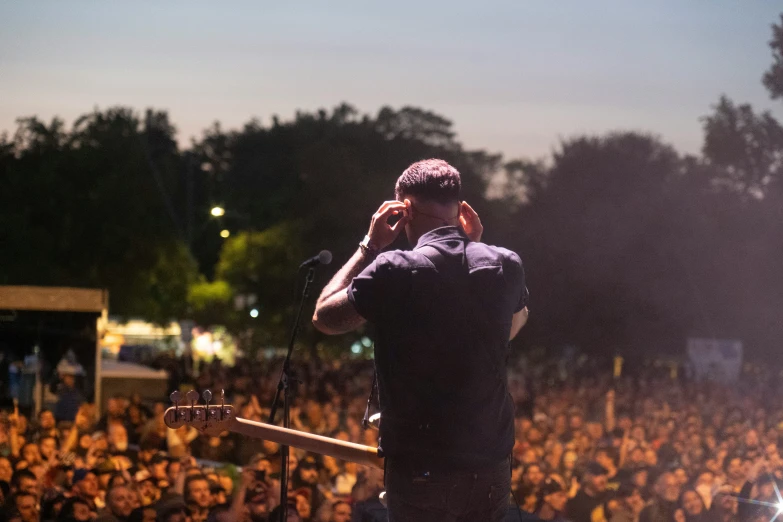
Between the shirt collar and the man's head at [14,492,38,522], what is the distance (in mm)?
4984

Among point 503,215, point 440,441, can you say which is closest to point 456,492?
point 440,441

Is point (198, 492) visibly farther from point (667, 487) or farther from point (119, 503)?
point (667, 487)

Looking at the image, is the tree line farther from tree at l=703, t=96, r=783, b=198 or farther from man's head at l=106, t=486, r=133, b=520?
man's head at l=106, t=486, r=133, b=520

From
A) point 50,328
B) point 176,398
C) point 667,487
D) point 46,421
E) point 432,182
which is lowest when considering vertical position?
point 667,487

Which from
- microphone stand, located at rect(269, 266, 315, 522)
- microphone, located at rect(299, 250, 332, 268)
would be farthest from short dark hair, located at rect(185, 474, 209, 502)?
microphone, located at rect(299, 250, 332, 268)

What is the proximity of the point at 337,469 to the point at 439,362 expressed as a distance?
19.5ft

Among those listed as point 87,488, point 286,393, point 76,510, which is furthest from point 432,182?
point 87,488

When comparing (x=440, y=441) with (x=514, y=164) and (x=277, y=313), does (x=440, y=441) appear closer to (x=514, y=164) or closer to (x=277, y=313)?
(x=277, y=313)

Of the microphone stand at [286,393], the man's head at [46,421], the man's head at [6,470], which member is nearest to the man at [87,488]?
the man's head at [6,470]

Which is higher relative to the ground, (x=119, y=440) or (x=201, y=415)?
(x=201, y=415)

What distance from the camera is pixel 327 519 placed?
21.1 ft

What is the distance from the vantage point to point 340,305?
2502mm

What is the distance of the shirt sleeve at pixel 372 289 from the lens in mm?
2428

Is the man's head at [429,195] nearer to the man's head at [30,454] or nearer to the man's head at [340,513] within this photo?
the man's head at [340,513]
